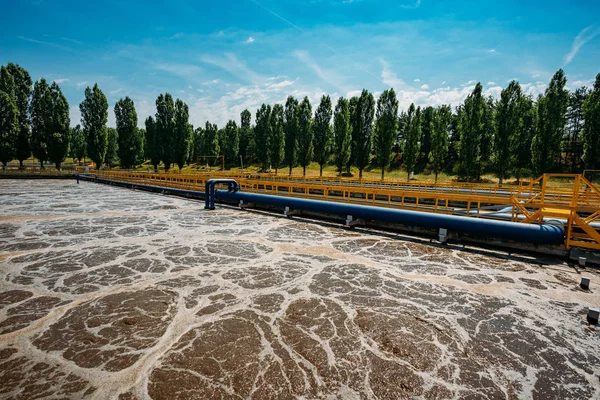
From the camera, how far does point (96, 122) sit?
45.2m

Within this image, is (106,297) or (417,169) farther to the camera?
(417,169)

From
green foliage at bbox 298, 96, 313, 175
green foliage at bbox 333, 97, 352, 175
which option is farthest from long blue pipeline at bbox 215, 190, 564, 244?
green foliage at bbox 298, 96, 313, 175

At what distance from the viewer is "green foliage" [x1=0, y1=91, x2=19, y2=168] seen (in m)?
38.7

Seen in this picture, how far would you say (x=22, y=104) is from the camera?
43.8m

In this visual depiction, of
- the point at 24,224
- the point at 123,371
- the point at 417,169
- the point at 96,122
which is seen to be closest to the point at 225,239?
the point at 123,371

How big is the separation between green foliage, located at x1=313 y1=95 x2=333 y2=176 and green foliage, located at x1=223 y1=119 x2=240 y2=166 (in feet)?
105

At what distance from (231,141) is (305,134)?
32.7 m

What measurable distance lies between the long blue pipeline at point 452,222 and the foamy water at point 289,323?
1.83 ft

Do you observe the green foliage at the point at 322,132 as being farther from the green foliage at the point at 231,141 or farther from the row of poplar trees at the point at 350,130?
the green foliage at the point at 231,141

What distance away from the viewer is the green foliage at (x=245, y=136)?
3186 inches

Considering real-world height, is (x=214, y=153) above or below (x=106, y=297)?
above

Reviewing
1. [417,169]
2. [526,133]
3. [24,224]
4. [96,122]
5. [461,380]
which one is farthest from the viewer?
[417,169]

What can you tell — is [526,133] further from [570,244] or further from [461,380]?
[461,380]

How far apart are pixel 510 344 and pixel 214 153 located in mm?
78278
